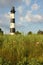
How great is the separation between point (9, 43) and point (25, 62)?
1663mm

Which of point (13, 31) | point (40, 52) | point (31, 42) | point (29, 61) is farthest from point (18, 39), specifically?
point (13, 31)

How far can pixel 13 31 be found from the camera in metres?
17.6

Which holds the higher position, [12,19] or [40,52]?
[12,19]

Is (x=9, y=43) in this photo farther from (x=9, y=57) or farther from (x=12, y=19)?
(x=12, y=19)

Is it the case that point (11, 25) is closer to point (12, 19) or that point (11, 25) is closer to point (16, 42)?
point (12, 19)

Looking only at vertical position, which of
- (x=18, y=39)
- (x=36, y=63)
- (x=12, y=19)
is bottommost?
(x=36, y=63)

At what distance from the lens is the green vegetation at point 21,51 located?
7.50 m

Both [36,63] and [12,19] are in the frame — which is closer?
[36,63]

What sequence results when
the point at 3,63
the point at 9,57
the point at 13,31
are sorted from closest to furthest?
the point at 3,63 < the point at 9,57 < the point at 13,31

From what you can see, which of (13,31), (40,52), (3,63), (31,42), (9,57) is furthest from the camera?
(13,31)

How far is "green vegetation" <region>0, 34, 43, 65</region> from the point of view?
24.6ft

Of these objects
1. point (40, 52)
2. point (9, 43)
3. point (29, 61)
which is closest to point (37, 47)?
point (40, 52)

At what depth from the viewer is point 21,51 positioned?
852 centimetres

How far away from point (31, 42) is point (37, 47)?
1.46ft
